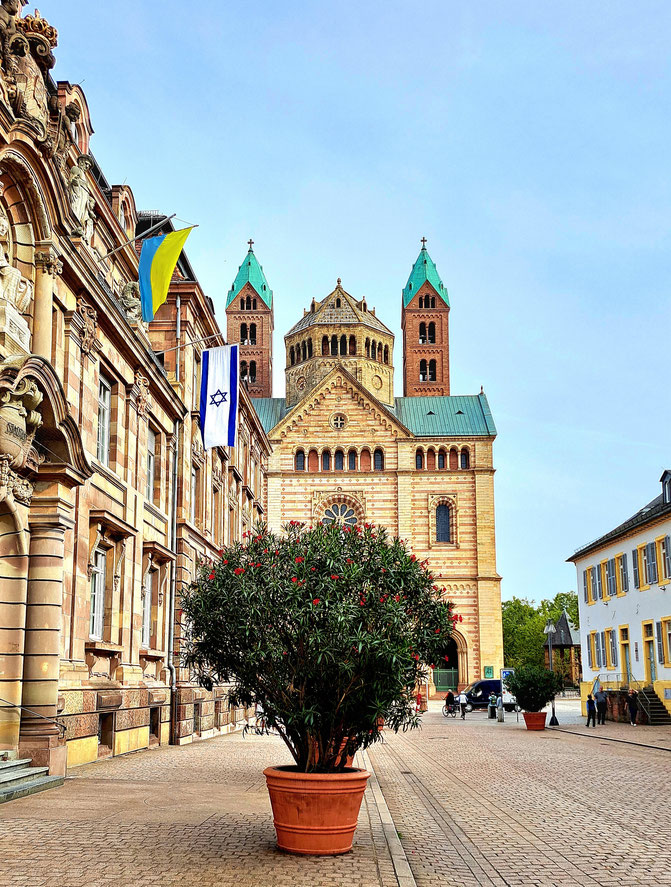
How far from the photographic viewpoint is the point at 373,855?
9.89m

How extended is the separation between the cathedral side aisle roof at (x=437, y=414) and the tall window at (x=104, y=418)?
5178 centimetres

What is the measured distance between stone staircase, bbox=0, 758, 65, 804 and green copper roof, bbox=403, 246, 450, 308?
7705 cm

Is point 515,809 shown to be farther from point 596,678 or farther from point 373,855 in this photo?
point 596,678

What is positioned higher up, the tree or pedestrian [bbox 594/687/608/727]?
the tree

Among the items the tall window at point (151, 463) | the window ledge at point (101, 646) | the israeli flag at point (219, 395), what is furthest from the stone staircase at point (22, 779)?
the israeli flag at point (219, 395)

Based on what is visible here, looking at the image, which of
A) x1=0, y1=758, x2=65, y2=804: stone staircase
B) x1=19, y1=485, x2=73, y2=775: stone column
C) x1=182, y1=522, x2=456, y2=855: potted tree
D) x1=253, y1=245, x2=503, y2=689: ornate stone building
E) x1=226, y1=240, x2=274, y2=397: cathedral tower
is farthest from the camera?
x1=226, y1=240, x2=274, y2=397: cathedral tower

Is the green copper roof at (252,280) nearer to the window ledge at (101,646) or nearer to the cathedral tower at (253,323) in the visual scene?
the cathedral tower at (253,323)

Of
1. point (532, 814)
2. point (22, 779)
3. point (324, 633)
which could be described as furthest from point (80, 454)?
point (532, 814)

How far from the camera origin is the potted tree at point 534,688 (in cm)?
3538

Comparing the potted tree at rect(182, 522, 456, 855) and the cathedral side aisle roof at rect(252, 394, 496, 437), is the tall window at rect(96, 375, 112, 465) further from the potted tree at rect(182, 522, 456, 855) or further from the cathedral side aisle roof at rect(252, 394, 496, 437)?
the cathedral side aisle roof at rect(252, 394, 496, 437)

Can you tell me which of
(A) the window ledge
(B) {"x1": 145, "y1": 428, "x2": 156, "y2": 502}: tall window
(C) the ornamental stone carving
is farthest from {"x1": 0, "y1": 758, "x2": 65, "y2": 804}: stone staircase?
(B) {"x1": 145, "y1": 428, "x2": 156, "y2": 502}: tall window

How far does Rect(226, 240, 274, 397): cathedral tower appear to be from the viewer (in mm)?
88812

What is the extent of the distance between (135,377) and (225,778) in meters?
10.4

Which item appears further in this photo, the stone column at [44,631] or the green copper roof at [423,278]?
the green copper roof at [423,278]
